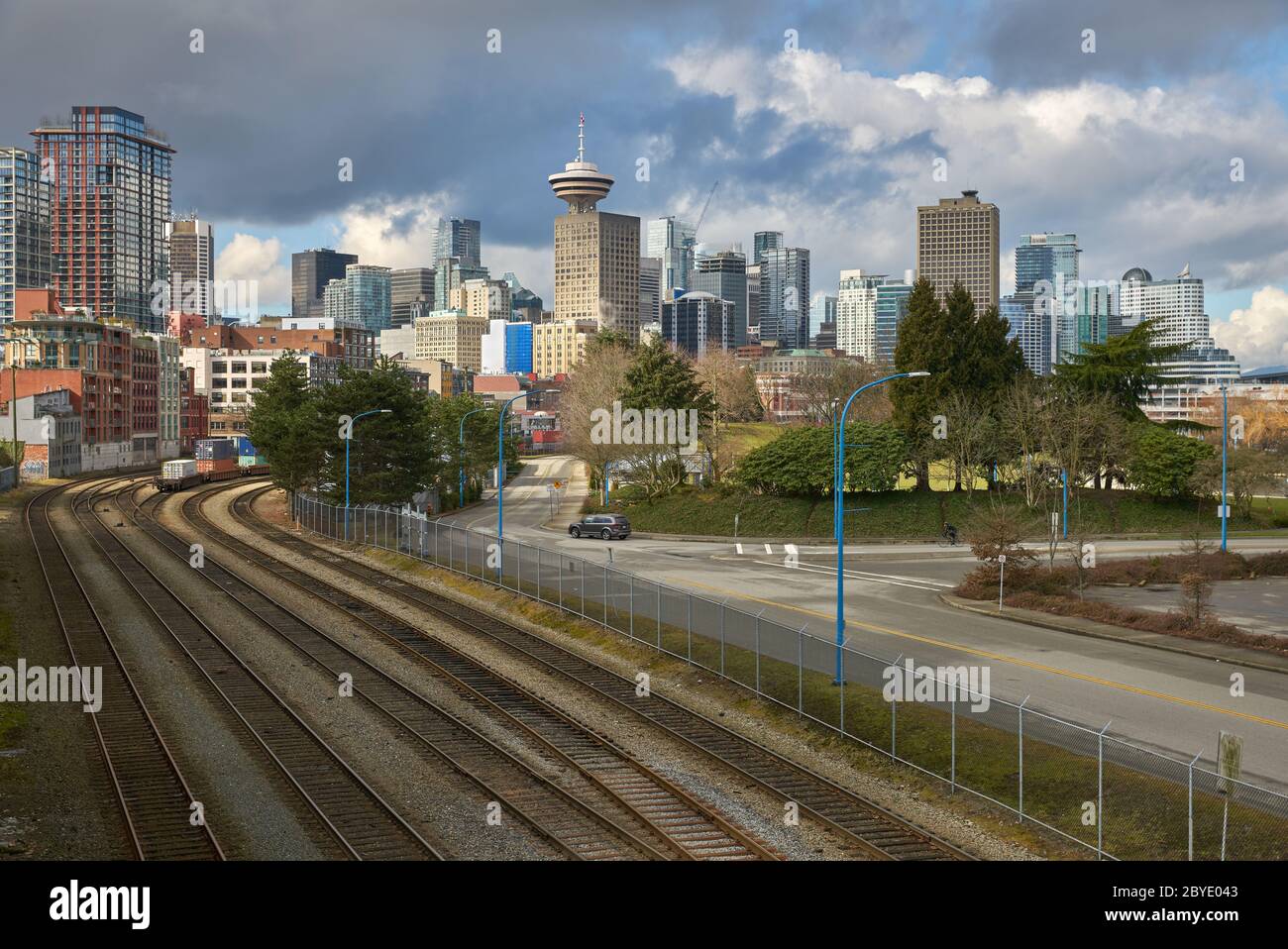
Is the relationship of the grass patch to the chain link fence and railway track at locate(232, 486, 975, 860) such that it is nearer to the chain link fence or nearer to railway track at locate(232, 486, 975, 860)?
the chain link fence

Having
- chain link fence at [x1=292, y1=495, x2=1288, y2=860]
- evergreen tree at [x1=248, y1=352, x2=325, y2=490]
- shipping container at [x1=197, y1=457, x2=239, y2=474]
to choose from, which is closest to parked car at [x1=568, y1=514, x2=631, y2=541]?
evergreen tree at [x1=248, y1=352, x2=325, y2=490]

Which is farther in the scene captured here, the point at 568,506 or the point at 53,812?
the point at 568,506

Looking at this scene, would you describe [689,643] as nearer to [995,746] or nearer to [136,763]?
[995,746]

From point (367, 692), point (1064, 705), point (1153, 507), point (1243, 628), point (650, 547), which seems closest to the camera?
point (1064, 705)

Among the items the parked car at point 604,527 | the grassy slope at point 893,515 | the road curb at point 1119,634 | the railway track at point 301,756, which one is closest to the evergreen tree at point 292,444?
the parked car at point 604,527

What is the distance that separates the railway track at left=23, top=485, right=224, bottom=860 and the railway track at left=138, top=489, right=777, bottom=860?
518 centimetres

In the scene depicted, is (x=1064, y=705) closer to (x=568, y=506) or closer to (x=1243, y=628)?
(x=1243, y=628)

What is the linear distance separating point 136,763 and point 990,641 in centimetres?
2391

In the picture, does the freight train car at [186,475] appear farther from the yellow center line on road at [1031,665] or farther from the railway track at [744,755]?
the yellow center line on road at [1031,665]

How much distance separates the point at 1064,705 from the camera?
26359 millimetres

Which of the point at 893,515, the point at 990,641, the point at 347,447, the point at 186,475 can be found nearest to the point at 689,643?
the point at 990,641

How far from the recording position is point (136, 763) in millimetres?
22875
